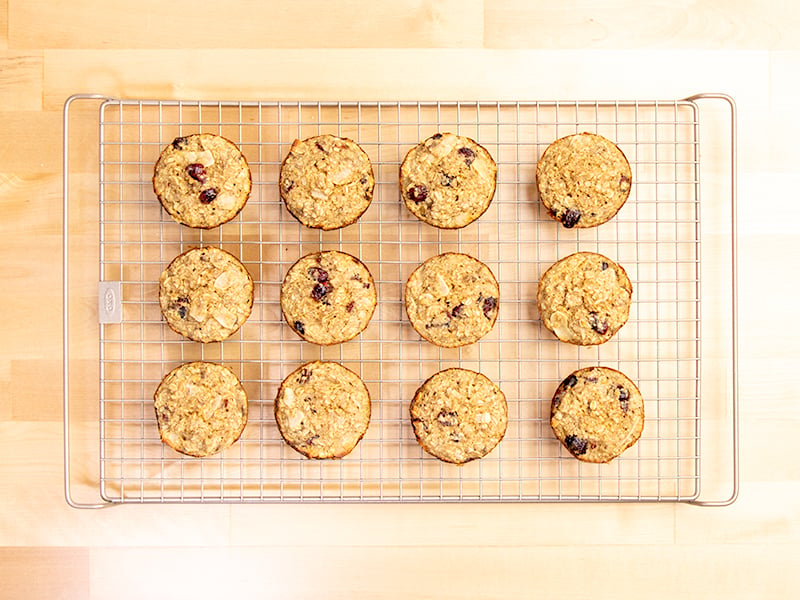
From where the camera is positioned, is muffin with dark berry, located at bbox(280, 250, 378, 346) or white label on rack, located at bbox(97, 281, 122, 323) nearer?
muffin with dark berry, located at bbox(280, 250, 378, 346)

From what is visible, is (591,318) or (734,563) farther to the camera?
(734,563)

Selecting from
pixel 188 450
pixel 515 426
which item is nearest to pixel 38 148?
pixel 188 450

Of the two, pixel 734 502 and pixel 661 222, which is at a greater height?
pixel 661 222

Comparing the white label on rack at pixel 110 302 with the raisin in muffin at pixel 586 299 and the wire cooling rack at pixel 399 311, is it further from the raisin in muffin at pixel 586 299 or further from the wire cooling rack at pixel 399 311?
the raisin in muffin at pixel 586 299

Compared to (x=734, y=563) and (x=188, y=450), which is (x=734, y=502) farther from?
(x=188, y=450)

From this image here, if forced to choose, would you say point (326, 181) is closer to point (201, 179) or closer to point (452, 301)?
point (201, 179)
